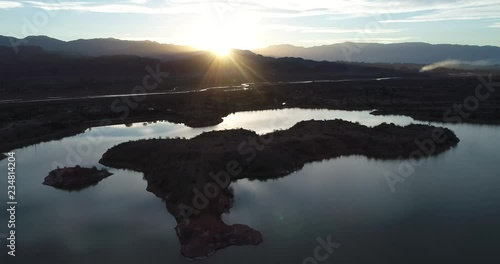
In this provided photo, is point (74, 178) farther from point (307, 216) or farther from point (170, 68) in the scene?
point (170, 68)

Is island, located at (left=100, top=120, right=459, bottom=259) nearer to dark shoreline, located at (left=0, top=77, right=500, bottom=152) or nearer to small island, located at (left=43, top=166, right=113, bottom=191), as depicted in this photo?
small island, located at (left=43, top=166, right=113, bottom=191)

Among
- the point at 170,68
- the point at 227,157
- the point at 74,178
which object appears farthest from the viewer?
the point at 170,68

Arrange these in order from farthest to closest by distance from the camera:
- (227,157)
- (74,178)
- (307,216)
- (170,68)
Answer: (170,68) < (227,157) < (74,178) < (307,216)

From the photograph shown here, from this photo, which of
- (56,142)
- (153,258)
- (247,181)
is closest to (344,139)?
(247,181)

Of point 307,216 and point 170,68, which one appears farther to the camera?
point 170,68

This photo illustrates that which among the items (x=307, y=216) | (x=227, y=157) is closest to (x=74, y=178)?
(x=227, y=157)

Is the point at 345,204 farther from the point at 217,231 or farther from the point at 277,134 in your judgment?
the point at 277,134

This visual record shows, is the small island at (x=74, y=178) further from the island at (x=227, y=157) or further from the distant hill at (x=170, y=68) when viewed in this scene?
the distant hill at (x=170, y=68)

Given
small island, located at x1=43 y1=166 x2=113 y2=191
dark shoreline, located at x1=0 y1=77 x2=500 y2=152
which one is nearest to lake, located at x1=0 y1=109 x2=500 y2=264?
small island, located at x1=43 y1=166 x2=113 y2=191
